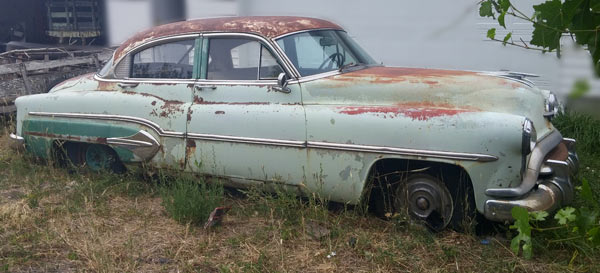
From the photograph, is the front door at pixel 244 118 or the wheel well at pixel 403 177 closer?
the wheel well at pixel 403 177

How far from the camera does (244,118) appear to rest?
439 centimetres

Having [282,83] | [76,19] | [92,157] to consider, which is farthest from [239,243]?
[76,19]

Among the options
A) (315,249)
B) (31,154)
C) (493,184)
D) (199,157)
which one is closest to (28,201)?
(31,154)

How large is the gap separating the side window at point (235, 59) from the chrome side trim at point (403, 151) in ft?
2.89

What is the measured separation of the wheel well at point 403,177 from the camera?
3908mm

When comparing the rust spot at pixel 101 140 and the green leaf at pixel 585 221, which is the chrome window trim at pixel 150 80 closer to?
the rust spot at pixel 101 140

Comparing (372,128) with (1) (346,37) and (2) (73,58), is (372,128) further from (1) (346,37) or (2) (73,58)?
(2) (73,58)

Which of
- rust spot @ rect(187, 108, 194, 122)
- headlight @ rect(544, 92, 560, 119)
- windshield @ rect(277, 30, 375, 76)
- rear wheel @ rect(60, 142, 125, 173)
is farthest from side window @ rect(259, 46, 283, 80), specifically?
headlight @ rect(544, 92, 560, 119)

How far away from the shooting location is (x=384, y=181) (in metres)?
4.18

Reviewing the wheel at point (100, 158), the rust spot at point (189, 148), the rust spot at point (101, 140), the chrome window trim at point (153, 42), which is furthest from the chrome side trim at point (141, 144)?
the chrome window trim at point (153, 42)

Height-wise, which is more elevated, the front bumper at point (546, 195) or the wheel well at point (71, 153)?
the front bumper at point (546, 195)

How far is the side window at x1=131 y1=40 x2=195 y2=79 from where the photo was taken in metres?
4.91

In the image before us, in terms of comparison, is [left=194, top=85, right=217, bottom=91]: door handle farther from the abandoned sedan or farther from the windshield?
the windshield

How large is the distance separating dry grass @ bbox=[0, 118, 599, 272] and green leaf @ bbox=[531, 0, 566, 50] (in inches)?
84.8
